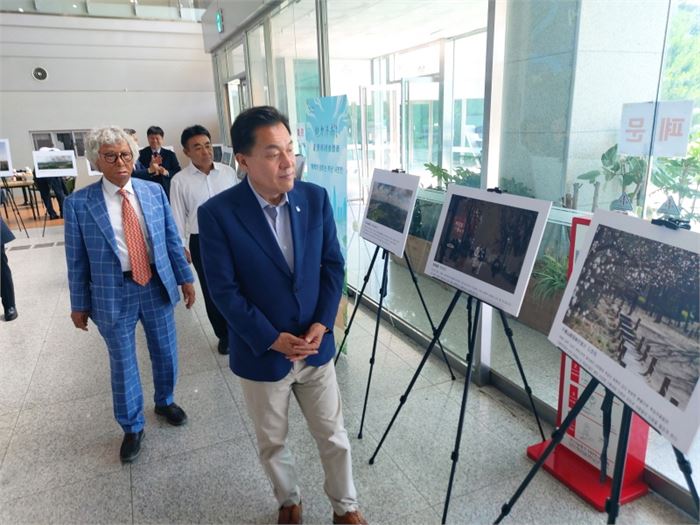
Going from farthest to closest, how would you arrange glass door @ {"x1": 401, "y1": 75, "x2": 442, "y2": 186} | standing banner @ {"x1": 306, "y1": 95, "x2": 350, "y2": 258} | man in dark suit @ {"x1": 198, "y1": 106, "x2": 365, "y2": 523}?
1. glass door @ {"x1": 401, "y1": 75, "x2": 442, "y2": 186}
2. standing banner @ {"x1": 306, "y1": 95, "x2": 350, "y2": 258}
3. man in dark suit @ {"x1": 198, "y1": 106, "x2": 365, "y2": 523}

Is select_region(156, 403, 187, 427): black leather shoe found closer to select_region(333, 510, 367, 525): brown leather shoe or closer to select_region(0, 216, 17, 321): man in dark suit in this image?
select_region(333, 510, 367, 525): brown leather shoe

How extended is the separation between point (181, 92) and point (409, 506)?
1355cm

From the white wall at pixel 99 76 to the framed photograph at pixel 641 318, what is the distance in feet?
43.3

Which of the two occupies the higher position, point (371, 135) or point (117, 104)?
point (117, 104)

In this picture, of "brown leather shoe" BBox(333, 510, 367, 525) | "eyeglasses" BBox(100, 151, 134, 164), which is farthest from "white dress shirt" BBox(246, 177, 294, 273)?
"brown leather shoe" BBox(333, 510, 367, 525)

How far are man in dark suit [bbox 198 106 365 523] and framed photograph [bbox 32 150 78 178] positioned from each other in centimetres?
744

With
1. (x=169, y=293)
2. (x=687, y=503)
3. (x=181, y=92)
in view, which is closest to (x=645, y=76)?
(x=687, y=503)

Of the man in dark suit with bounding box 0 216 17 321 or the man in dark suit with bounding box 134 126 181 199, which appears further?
the man in dark suit with bounding box 134 126 181 199

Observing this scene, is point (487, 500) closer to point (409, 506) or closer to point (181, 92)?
point (409, 506)

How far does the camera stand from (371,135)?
5434 mm

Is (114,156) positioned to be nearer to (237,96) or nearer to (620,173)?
(620,173)

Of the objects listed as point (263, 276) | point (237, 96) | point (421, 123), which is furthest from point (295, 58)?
point (237, 96)

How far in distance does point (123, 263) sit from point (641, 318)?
6.80 ft

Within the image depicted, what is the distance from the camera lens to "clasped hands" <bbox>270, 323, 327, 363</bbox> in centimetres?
162
